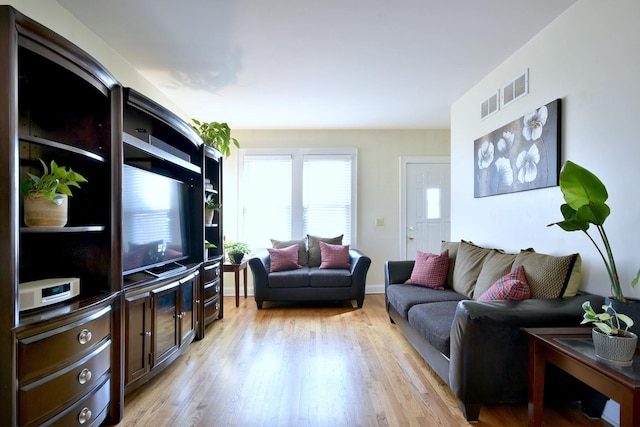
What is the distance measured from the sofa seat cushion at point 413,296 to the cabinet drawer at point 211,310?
6.15 feet

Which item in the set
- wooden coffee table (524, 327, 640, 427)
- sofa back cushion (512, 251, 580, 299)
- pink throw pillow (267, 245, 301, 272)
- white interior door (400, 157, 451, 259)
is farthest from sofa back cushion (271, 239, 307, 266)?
wooden coffee table (524, 327, 640, 427)

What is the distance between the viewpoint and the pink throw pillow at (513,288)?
79.4 inches

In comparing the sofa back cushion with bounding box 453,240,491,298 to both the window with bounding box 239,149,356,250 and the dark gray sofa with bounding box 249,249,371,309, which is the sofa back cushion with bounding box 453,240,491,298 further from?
the window with bounding box 239,149,356,250

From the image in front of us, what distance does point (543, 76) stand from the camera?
7.85 feet

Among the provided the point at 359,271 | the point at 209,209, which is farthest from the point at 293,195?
the point at 209,209

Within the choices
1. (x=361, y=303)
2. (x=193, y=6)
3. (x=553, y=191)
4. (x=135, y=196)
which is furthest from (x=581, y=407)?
(x=193, y=6)

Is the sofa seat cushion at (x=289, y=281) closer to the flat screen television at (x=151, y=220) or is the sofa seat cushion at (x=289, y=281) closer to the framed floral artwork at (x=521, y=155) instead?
the flat screen television at (x=151, y=220)

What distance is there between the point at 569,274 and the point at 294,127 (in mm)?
3898

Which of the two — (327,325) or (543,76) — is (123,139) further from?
(543,76)

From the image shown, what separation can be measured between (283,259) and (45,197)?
9.89 feet

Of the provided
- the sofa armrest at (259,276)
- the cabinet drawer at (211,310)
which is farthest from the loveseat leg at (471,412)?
the sofa armrest at (259,276)

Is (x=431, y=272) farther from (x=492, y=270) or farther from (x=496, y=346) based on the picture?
(x=496, y=346)

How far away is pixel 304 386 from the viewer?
2.17 m

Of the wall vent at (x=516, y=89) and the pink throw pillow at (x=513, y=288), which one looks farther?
the wall vent at (x=516, y=89)
